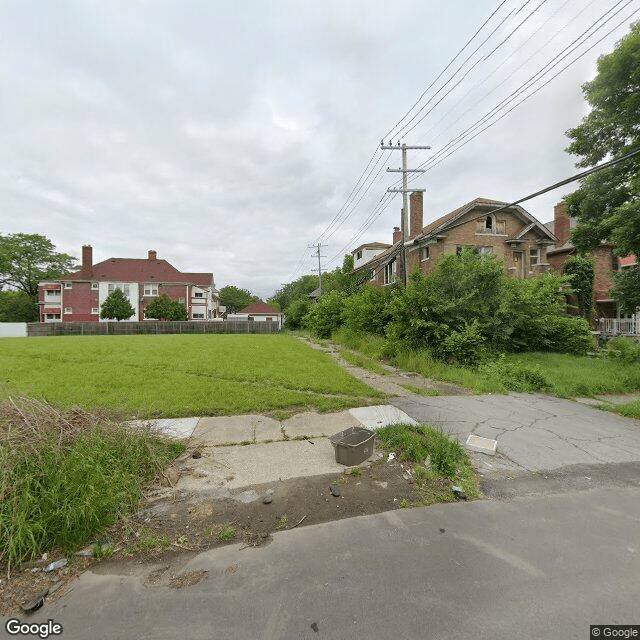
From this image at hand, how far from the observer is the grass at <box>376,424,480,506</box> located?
3445 mm

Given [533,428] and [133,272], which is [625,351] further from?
[133,272]

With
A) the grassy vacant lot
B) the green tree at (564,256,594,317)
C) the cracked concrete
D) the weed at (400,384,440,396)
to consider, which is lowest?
the cracked concrete

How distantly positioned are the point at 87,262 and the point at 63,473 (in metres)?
45.3

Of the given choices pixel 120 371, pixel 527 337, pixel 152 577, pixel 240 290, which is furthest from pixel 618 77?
pixel 240 290

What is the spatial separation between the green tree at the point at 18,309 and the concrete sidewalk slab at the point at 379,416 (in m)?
50.6

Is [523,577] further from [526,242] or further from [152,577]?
[526,242]

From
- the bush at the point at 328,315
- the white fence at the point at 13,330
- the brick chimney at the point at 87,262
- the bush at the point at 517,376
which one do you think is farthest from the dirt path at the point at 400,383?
the brick chimney at the point at 87,262

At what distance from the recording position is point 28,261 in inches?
1609

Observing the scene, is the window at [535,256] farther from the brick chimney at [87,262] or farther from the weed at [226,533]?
the brick chimney at [87,262]

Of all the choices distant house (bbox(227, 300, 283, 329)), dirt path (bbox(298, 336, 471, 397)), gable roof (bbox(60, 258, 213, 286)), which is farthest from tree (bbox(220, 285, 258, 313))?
dirt path (bbox(298, 336, 471, 397))

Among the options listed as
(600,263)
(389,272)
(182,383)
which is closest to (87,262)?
(389,272)

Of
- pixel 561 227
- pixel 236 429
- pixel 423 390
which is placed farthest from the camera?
pixel 561 227

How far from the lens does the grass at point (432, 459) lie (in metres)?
3.45

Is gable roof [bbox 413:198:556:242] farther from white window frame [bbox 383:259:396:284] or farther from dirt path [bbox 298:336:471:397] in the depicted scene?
dirt path [bbox 298:336:471:397]
